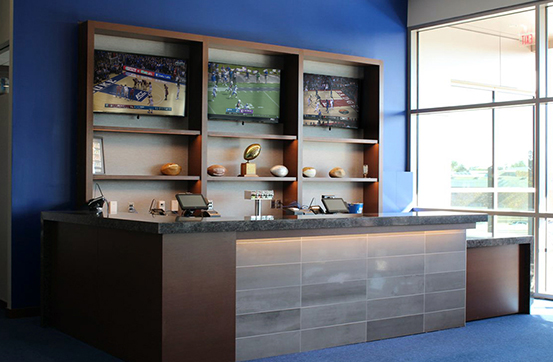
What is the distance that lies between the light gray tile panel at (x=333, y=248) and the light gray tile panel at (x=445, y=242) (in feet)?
2.24

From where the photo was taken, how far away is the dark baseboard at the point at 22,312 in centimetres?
569

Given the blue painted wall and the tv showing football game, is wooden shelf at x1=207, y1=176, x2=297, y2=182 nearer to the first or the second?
the tv showing football game

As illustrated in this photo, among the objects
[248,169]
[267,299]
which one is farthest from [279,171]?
[267,299]

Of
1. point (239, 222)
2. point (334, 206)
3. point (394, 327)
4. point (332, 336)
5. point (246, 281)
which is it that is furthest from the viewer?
point (334, 206)

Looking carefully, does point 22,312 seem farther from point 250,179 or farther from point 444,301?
point 444,301

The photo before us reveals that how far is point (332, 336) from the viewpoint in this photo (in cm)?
468

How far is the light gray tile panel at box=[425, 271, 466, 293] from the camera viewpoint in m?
5.20

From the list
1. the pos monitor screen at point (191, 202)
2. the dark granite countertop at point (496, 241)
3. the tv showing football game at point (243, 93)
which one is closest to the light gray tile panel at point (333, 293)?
the pos monitor screen at point (191, 202)

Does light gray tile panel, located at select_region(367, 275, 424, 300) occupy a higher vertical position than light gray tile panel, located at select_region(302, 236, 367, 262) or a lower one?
lower

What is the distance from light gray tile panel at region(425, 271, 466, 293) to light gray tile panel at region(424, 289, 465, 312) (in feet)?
0.14

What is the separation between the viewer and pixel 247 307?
428cm

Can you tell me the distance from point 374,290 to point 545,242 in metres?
3.10

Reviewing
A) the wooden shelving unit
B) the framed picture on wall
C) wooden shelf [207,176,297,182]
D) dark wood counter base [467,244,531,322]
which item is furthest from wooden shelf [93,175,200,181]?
dark wood counter base [467,244,531,322]

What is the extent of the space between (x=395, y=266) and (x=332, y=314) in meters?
0.69
